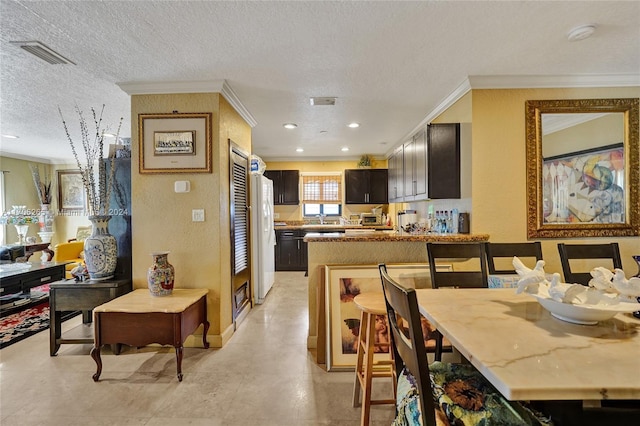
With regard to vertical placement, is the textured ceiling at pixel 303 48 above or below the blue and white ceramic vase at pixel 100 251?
above

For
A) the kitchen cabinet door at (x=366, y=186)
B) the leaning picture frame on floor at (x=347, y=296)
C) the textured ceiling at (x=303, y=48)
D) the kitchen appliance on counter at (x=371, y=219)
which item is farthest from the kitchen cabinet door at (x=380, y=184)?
the leaning picture frame on floor at (x=347, y=296)

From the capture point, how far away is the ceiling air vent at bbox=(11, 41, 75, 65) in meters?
2.03

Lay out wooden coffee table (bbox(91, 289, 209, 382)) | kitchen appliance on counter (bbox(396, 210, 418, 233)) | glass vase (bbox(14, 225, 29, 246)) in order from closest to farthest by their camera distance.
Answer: wooden coffee table (bbox(91, 289, 209, 382)), kitchen appliance on counter (bbox(396, 210, 418, 233)), glass vase (bbox(14, 225, 29, 246))

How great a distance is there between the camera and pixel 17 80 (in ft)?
8.55

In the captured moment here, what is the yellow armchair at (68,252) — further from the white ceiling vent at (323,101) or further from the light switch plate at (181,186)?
the white ceiling vent at (323,101)

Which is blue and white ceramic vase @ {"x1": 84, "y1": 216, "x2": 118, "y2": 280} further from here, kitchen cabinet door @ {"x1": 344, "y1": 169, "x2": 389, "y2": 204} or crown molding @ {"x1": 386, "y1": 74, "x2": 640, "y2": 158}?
kitchen cabinet door @ {"x1": 344, "y1": 169, "x2": 389, "y2": 204}

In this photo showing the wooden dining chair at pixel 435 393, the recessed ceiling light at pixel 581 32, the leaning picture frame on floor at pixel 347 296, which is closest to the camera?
the wooden dining chair at pixel 435 393

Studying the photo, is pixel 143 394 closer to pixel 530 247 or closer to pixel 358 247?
→ pixel 358 247

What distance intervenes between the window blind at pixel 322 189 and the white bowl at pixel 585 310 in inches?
213

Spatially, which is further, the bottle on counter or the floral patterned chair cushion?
the bottle on counter

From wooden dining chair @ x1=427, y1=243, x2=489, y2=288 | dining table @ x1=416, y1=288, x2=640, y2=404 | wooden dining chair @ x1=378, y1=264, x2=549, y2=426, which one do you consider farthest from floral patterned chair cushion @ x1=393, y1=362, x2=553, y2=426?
wooden dining chair @ x1=427, y1=243, x2=489, y2=288

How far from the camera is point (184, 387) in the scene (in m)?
2.12

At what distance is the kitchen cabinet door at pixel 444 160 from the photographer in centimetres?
283

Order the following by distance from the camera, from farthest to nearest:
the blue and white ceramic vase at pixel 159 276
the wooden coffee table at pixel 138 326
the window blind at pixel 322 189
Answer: the window blind at pixel 322 189 < the blue and white ceramic vase at pixel 159 276 < the wooden coffee table at pixel 138 326
